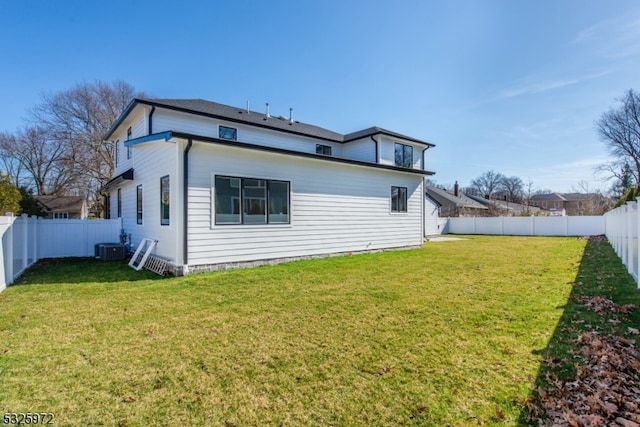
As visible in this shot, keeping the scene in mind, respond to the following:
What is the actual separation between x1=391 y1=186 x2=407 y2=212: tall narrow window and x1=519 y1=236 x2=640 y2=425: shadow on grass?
6743 millimetres

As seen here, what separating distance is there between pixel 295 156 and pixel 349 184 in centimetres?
271

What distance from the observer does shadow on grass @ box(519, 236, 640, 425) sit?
2920 millimetres

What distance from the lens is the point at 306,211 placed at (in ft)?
33.6

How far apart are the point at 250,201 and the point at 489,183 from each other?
62.5m

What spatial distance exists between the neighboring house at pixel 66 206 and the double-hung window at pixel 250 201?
28.7m

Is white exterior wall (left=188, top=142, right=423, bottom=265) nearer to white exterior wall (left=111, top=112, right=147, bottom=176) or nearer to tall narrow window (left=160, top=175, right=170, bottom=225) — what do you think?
tall narrow window (left=160, top=175, right=170, bottom=225)

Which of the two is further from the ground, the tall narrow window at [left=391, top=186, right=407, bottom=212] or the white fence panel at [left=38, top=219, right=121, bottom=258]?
the tall narrow window at [left=391, top=186, right=407, bottom=212]

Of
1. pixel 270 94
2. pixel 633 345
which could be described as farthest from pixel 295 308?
pixel 270 94

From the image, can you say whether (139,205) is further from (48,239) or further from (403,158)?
(403,158)

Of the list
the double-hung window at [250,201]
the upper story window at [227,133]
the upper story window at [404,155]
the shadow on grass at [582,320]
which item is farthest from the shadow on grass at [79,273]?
the upper story window at [404,155]

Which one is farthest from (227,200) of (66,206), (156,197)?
(66,206)

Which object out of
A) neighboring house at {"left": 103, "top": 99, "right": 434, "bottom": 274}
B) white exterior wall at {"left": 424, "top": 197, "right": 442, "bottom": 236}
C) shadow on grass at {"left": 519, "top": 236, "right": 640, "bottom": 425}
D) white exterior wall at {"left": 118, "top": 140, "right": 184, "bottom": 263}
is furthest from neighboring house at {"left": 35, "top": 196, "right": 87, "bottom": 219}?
shadow on grass at {"left": 519, "top": 236, "right": 640, "bottom": 425}

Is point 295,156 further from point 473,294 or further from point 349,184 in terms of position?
point 473,294

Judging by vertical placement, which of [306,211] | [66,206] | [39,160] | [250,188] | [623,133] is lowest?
[306,211]
